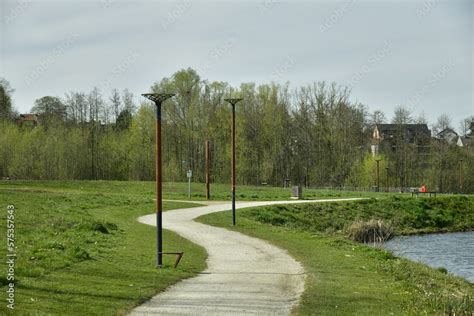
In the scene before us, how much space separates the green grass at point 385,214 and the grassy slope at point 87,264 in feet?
40.0

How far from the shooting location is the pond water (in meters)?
24.8

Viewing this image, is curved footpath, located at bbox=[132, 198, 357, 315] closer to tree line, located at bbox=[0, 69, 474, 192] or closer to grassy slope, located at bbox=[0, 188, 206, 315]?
grassy slope, located at bbox=[0, 188, 206, 315]

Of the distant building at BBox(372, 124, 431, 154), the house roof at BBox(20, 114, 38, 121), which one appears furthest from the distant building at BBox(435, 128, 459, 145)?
the house roof at BBox(20, 114, 38, 121)

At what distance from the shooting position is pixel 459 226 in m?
46.8

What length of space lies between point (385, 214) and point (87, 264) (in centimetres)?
3380

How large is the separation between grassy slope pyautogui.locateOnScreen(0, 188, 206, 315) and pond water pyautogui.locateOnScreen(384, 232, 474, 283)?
9.77m

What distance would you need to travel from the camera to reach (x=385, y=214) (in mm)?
44656

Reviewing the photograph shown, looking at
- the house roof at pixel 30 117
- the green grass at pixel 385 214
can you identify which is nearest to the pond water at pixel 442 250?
the green grass at pixel 385 214

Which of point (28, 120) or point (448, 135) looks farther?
point (448, 135)

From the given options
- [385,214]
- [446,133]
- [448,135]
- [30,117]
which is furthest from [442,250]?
[30,117]

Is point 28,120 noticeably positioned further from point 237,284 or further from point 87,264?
point 237,284

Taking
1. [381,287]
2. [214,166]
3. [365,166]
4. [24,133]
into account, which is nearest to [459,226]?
[365,166]

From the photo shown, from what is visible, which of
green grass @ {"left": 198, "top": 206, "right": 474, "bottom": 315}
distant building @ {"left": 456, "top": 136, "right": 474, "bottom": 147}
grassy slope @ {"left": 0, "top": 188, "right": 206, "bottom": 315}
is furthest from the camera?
distant building @ {"left": 456, "top": 136, "right": 474, "bottom": 147}

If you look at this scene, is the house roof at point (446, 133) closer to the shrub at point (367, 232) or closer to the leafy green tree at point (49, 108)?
the leafy green tree at point (49, 108)
